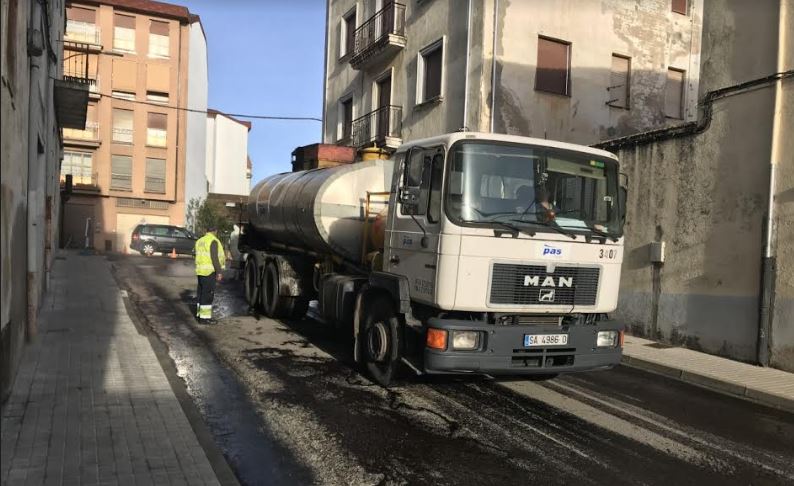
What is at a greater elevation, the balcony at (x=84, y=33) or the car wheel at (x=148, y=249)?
the balcony at (x=84, y=33)

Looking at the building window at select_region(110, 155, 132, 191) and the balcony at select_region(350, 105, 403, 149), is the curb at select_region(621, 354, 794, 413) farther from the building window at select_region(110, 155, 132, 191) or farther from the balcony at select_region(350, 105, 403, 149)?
the building window at select_region(110, 155, 132, 191)

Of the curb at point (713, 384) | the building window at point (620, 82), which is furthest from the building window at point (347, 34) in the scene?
the curb at point (713, 384)

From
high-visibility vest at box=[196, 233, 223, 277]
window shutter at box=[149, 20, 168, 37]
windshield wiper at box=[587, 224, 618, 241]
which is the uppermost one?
window shutter at box=[149, 20, 168, 37]

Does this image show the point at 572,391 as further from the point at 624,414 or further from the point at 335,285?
the point at 335,285

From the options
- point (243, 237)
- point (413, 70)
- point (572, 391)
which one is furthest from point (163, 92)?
point (572, 391)

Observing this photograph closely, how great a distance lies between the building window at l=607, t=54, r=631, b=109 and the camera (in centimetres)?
1677

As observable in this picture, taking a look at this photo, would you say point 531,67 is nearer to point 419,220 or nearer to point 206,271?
point 206,271

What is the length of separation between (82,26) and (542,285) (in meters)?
39.0

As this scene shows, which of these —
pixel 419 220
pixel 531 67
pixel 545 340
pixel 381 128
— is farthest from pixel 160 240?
pixel 545 340

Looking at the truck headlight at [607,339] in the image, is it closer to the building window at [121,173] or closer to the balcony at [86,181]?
the balcony at [86,181]

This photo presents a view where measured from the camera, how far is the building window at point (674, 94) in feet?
58.1

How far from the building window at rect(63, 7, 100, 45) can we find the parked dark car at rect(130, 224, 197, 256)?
15157 millimetres

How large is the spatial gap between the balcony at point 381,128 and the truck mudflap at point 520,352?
1225 centimetres

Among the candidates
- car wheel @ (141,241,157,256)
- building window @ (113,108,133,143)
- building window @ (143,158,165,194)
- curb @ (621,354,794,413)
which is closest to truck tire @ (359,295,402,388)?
curb @ (621,354,794,413)
